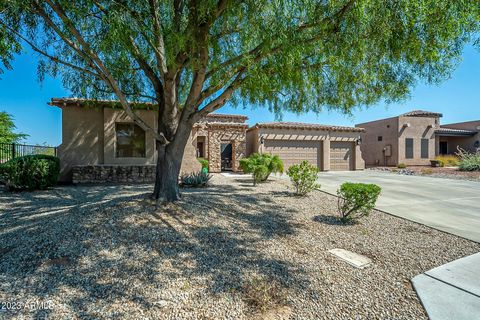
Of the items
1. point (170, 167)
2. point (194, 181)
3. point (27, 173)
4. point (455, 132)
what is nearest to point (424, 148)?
point (455, 132)

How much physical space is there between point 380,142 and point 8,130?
33918mm

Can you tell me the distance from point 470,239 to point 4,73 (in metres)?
9.73

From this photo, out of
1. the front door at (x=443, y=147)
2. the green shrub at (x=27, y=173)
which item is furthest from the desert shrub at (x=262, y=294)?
the front door at (x=443, y=147)

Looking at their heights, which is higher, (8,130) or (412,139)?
(8,130)

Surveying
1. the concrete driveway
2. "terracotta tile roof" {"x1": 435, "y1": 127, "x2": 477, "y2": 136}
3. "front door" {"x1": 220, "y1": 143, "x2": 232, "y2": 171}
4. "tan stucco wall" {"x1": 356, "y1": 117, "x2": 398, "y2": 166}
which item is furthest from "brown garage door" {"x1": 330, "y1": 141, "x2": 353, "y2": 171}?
"terracotta tile roof" {"x1": 435, "y1": 127, "x2": 477, "y2": 136}

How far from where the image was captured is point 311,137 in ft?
59.9

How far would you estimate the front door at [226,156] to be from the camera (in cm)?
1836

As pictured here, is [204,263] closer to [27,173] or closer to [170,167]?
[170,167]

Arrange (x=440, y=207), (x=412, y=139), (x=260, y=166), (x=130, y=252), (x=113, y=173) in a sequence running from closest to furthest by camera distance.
→ (x=130, y=252) → (x=440, y=207) → (x=260, y=166) → (x=113, y=173) → (x=412, y=139)

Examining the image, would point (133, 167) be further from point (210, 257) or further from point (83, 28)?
point (210, 257)

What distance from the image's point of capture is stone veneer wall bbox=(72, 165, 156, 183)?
33.6 ft

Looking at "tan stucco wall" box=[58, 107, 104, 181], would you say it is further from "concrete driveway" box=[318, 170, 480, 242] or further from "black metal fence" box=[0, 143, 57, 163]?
"concrete driveway" box=[318, 170, 480, 242]

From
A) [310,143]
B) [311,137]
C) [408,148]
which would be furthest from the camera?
[408,148]

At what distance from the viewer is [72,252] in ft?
11.1
